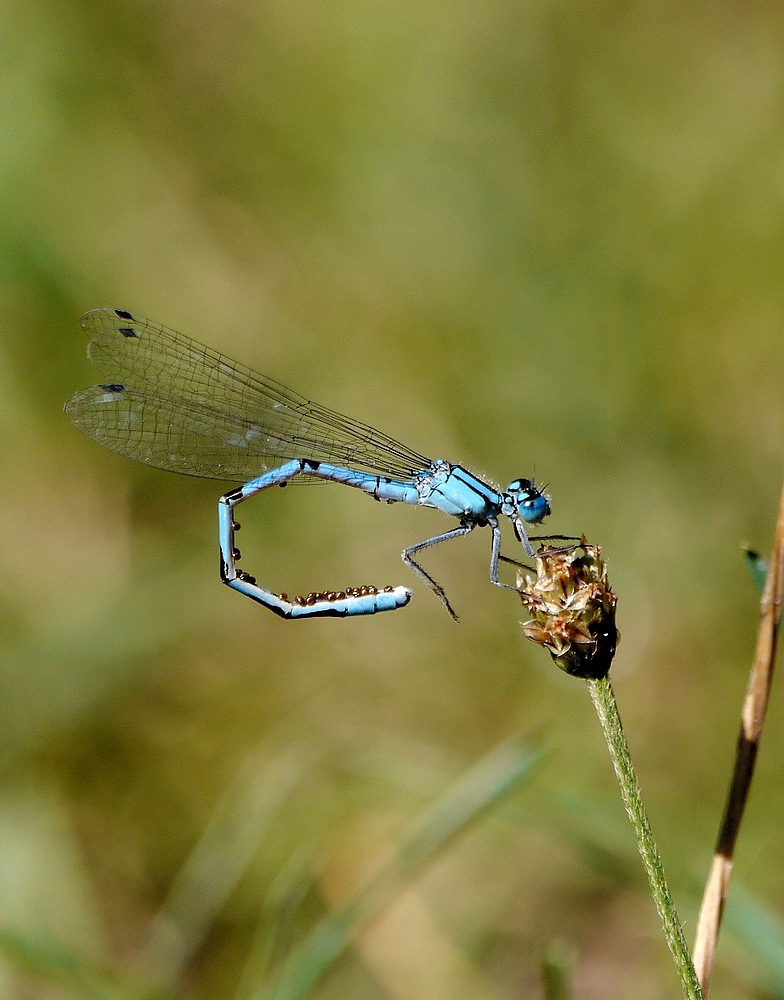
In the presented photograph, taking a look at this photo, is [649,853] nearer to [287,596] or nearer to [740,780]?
[740,780]

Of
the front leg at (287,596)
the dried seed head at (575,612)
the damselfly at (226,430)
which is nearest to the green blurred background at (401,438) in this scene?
the front leg at (287,596)

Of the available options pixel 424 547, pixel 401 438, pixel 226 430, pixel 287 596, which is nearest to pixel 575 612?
pixel 287 596

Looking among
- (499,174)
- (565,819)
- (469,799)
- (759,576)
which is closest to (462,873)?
(565,819)

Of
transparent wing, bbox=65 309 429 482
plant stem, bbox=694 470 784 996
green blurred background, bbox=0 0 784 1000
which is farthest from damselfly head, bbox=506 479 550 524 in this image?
plant stem, bbox=694 470 784 996

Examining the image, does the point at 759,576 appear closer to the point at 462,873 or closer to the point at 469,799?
the point at 469,799

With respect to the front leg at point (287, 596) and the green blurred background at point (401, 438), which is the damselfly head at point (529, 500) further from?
the green blurred background at point (401, 438)

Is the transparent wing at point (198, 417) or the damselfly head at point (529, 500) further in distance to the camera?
the transparent wing at point (198, 417)

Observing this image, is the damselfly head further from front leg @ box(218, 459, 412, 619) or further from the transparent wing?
front leg @ box(218, 459, 412, 619)

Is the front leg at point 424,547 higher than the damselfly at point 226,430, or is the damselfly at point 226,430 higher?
the damselfly at point 226,430
